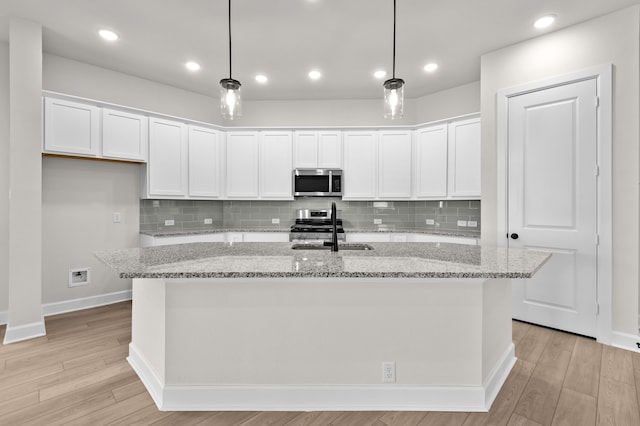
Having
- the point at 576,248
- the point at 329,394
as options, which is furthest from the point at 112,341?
the point at 576,248

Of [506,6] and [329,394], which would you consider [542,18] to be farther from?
[329,394]

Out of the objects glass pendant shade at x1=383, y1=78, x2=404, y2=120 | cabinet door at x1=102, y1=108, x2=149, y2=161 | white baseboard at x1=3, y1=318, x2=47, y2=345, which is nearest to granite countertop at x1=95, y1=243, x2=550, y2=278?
glass pendant shade at x1=383, y1=78, x2=404, y2=120

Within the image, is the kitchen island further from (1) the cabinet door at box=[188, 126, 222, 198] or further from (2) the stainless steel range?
(1) the cabinet door at box=[188, 126, 222, 198]

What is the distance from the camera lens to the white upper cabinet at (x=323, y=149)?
4.59 m

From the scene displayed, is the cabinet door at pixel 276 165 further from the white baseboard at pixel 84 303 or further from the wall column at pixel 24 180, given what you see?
the wall column at pixel 24 180

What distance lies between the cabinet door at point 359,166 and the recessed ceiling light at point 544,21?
7.11 feet

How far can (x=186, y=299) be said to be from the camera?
178 cm

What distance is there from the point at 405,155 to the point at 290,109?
1.93m

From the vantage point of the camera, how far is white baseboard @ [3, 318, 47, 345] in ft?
8.99

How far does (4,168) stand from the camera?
10.4ft

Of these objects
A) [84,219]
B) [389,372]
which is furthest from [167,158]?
[389,372]

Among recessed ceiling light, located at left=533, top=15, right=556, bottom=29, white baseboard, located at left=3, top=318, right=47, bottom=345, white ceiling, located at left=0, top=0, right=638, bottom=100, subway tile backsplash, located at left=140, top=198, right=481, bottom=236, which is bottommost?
white baseboard, located at left=3, top=318, right=47, bottom=345

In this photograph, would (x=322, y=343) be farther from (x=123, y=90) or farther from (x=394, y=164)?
(x=123, y=90)

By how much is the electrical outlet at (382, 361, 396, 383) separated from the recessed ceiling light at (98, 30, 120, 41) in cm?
377
